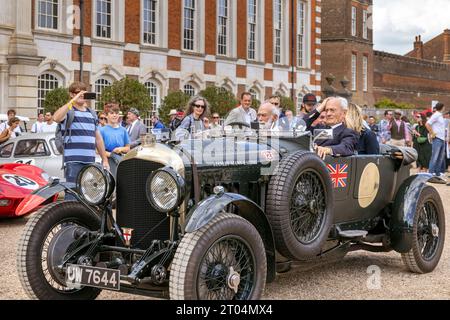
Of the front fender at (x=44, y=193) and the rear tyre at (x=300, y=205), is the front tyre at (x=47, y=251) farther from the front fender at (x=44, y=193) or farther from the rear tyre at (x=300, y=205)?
the rear tyre at (x=300, y=205)

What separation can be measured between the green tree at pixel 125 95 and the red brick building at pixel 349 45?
1143 inches

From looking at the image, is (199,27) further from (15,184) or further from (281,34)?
(15,184)

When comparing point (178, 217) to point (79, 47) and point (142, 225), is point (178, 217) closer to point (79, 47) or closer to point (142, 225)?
point (142, 225)

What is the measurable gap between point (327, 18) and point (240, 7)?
21.8 m

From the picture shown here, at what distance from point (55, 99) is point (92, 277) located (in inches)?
745

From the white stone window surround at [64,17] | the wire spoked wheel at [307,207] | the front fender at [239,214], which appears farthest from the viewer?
the white stone window surround at [64,17]

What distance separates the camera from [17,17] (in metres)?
23.0

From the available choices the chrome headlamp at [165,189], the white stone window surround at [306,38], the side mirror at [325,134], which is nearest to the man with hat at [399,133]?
the side mirror at [325,134]

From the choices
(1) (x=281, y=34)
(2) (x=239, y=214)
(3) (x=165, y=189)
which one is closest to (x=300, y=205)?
(2) (x=239, y=214)

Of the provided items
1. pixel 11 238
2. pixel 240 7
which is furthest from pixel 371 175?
pixel 240 7

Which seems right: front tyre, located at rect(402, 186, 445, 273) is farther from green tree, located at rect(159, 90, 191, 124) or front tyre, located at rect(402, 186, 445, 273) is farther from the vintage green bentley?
green tree, located at rect(159, 90, 191, 124)

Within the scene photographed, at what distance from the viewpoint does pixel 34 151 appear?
1364 centimetres

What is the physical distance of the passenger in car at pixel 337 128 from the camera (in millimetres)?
6359

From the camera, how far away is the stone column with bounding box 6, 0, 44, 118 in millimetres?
22844
